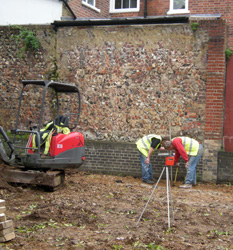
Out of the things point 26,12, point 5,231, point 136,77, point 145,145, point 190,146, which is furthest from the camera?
point 26,12

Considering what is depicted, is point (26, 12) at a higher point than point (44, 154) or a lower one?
higher

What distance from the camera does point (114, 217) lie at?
22.5 ft

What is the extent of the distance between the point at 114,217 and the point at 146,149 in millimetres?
3365

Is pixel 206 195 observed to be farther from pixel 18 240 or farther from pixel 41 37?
pixel 41 37

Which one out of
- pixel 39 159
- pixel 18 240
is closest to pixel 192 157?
pixel 39 159

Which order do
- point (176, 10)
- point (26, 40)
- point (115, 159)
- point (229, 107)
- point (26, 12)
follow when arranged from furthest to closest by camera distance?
1. point (176, 10)
2. point (26, 12)
3. point (26, 40)
4. point (115, 159)
5. point (229, 107)

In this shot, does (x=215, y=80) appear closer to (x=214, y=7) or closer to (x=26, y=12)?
(x=214, y=7)

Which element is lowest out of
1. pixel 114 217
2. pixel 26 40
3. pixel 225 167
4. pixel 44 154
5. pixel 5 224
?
pixel 114 217

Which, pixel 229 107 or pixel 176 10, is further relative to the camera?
pixel 176 10

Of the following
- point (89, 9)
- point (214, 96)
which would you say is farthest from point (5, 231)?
point (89, 9)

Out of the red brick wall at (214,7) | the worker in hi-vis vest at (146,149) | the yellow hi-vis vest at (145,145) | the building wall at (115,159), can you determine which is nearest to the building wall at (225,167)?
the building wall at (115,159)

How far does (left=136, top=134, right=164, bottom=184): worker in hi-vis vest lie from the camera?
31.8ft

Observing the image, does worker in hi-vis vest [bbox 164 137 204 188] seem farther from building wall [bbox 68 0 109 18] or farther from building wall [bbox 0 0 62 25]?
building wall [bbox 68 0 109 18]

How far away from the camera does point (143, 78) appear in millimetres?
10680
